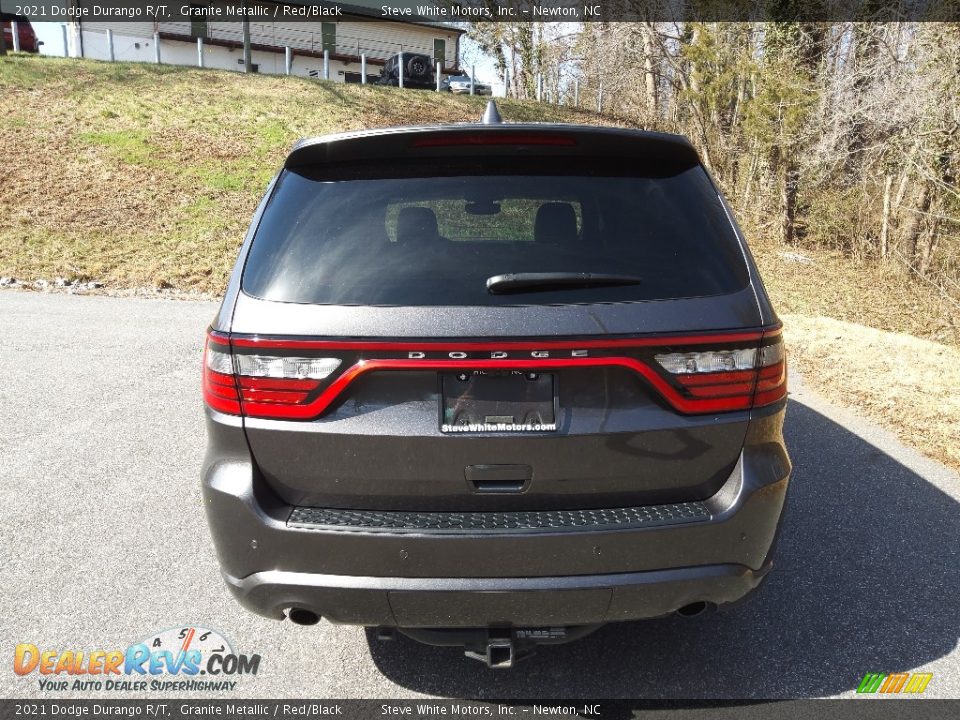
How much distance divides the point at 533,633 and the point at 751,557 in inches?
28.4

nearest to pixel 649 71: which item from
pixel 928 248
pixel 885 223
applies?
pixel 885 223

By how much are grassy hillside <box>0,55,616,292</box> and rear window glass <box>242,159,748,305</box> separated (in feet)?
32.4

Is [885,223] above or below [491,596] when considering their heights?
below

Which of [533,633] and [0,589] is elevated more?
[533,633]

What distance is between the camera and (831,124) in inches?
577

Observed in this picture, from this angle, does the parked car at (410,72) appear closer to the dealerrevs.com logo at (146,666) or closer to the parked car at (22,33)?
the parked car at (22,33)

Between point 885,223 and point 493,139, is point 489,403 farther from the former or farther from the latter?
point 885,223

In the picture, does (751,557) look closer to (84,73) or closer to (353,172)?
(353,172)

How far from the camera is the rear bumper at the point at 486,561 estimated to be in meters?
2.20

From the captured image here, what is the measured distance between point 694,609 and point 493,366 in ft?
3.37

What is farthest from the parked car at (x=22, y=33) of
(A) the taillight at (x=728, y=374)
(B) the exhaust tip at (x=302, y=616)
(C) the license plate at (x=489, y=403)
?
(A) the taillight at (x=728, y=374)

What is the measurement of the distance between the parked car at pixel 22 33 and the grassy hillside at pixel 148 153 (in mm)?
4010

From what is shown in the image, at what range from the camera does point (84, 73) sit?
22344 mm

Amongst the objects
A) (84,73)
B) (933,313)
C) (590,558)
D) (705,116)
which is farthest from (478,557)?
(84,73)
